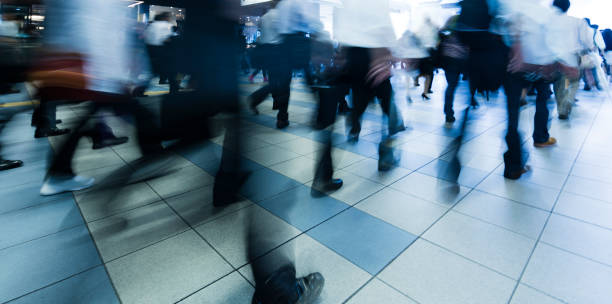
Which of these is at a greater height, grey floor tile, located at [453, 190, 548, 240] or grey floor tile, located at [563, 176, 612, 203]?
grey floor tile, located at [563, 176, 612, 203]

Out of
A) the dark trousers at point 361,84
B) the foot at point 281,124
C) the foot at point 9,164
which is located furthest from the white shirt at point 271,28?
the foot at point 9,164

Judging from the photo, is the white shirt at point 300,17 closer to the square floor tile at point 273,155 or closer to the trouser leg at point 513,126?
the square floor tile at point 273,155

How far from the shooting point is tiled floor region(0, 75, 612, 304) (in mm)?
1318

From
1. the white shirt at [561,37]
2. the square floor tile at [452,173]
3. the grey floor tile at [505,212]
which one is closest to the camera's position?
the grey floor tile at [505,212]

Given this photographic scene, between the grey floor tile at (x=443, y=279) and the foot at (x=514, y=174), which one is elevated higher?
the foot at (x=514, y=174)

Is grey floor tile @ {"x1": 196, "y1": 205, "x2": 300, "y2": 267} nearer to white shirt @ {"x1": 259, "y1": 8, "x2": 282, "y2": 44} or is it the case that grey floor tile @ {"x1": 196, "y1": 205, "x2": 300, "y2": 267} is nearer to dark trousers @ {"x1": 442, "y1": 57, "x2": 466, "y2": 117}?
white shirt @ {"x1": 259, "y1": 8, "x2": 282, "y2": 44}

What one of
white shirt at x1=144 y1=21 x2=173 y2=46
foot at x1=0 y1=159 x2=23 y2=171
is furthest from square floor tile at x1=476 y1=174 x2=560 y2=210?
white shirt at x1=144 y1=21 x2=173 y2=46

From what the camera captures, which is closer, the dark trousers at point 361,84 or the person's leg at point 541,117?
the dark trousers at point 361,84

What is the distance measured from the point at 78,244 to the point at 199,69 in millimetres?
1253

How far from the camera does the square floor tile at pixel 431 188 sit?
7.16 ft

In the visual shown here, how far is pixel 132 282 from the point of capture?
1.35 metres

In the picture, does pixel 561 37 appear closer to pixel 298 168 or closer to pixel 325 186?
pixel 325 186

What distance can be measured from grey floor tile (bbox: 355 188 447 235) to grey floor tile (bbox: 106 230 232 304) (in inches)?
41.0

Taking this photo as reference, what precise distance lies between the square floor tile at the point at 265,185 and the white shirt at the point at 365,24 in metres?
1.18
